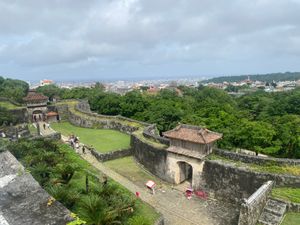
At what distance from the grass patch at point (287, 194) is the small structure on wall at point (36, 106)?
31002mm

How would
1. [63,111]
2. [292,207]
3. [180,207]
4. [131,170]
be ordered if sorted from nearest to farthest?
[292,207]
[180,207]
[131,170]
[63,111]

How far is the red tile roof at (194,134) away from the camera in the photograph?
19180 mm

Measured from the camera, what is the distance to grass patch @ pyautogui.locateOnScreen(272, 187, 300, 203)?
14.7m

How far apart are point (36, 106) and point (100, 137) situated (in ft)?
42.4

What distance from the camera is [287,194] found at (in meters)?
15.1

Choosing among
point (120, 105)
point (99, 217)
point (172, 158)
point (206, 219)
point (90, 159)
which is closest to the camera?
point (99, 217)

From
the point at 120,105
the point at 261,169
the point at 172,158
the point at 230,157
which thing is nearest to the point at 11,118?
the point at 120,105

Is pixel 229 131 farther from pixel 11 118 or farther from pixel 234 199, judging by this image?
pixel 11 118

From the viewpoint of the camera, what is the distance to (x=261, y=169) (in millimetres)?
17016

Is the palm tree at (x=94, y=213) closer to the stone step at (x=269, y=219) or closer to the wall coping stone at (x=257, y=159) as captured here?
the stone step at (x=269, y=219)

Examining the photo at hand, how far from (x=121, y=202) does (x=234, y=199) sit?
8.72 metres

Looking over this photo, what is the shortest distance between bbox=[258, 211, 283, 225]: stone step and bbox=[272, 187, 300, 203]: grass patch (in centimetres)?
142

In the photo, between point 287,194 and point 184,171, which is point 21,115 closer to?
point 184,171

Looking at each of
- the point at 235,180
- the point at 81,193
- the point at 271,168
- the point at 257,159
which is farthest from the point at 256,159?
the point at 81,193
